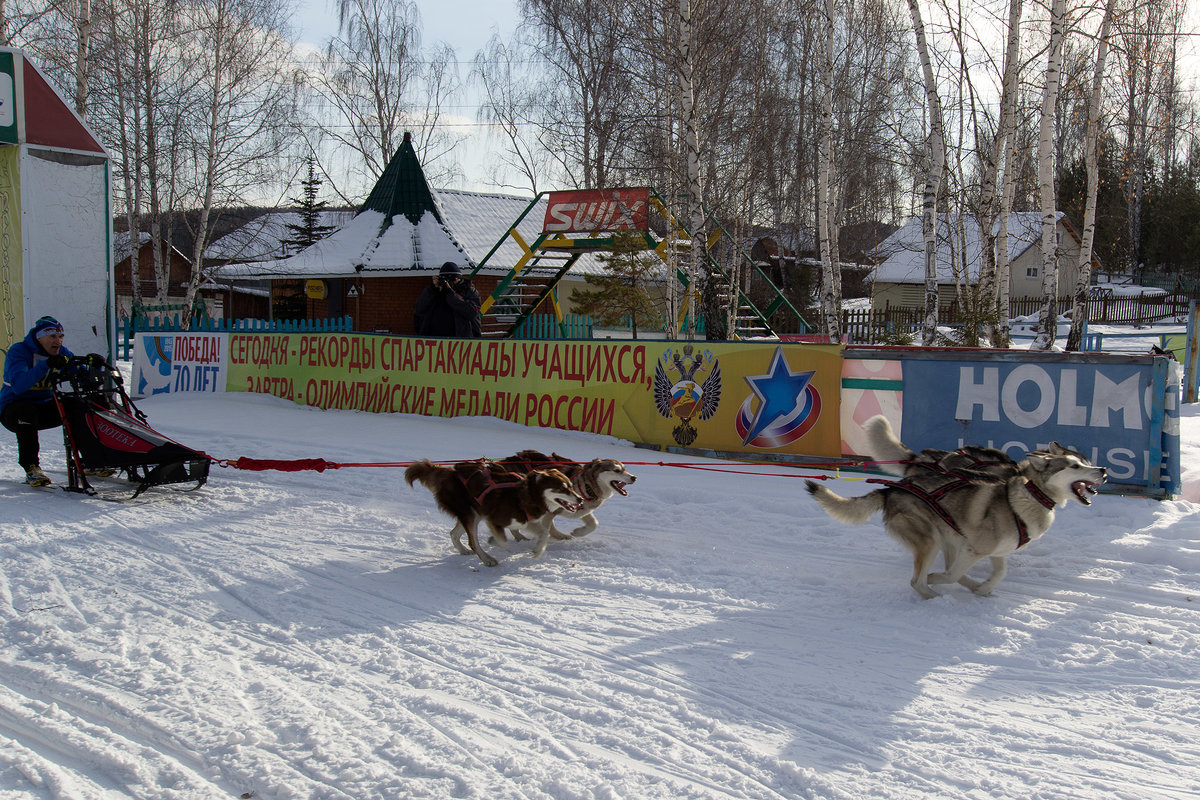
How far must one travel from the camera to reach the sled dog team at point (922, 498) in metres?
5.20

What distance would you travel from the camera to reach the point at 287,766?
11.2 ft

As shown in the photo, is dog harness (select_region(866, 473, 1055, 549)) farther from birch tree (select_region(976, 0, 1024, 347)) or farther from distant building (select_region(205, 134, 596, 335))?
distant building (select_region(205, 134, 596, 335))

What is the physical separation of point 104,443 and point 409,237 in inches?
652

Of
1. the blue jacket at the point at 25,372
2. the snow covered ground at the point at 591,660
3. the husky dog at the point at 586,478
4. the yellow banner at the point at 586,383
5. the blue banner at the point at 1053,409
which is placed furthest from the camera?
the yellow banner at the point at 586,383

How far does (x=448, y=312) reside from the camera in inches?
530

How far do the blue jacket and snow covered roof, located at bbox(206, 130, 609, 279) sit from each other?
47.2 ft

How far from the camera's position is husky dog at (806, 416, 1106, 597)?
5133mm

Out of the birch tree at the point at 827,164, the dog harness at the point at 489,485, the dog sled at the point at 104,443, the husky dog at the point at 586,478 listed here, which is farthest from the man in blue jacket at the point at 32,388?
the birch tree at the point at 827,164

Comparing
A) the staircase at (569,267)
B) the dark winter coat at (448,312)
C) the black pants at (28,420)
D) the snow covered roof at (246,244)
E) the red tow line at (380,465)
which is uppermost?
the snow covered roof at (246,244)

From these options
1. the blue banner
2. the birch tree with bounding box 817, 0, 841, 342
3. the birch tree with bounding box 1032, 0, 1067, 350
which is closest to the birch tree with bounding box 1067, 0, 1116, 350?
the birch tree with bounding box 1032, 0, 1067, 350

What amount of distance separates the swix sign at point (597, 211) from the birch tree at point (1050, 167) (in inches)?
275

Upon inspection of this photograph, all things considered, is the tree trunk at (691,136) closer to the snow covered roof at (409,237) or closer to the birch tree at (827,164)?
the birch tree at (827,164)

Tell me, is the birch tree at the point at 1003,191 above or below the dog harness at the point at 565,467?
above

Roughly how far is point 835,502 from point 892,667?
45.5 inches
